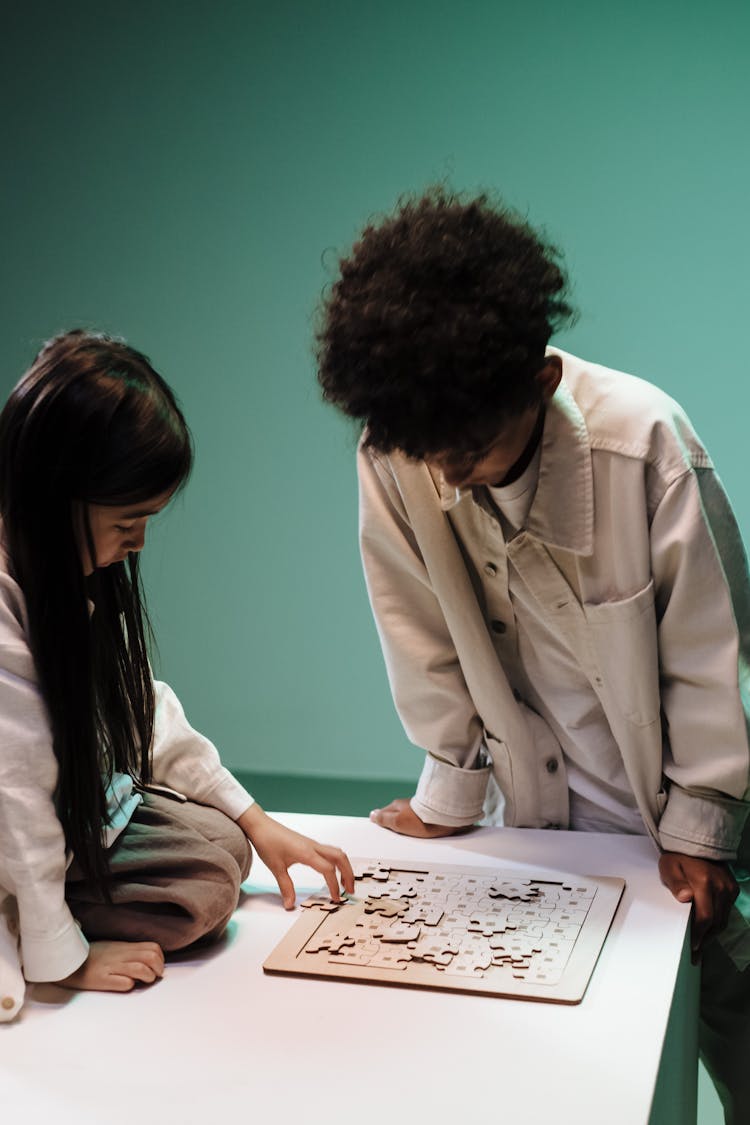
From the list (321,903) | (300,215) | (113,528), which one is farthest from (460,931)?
(300,215)

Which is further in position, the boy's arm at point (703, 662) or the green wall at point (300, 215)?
the green wall at point (300, 215)

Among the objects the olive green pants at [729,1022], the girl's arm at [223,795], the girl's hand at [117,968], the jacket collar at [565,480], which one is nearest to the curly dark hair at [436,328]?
the jacket collar at [565,480]

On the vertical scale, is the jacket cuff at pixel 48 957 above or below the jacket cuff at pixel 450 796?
below

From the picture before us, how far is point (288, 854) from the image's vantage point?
1261mm

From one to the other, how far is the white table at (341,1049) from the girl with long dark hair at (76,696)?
5 centimetres

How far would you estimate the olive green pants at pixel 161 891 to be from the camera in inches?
44.3

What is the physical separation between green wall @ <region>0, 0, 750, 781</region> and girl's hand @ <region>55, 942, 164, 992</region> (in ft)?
5.41

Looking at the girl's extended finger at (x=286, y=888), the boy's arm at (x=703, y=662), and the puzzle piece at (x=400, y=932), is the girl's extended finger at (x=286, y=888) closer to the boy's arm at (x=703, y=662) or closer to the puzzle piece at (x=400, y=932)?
the puzzle piece at (x=400, y=932)

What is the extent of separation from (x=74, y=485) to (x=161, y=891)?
369 mm

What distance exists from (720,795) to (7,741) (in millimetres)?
723

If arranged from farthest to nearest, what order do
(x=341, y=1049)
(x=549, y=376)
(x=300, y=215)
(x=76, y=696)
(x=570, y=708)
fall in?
(x=300, y=215)
(x=570, y=708)
(x=549, y=376)
(x=76, y=696)
(x=341, y=1049)

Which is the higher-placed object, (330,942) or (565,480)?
(565,480)

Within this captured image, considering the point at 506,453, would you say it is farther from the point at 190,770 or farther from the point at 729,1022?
the point at 729,1022

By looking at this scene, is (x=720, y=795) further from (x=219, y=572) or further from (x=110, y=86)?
(x=110, y=86)
